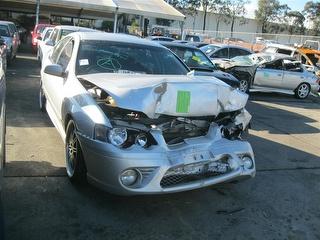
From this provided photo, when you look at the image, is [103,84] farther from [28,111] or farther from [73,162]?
[28,111]

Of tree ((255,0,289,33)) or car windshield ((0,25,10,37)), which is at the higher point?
tree ((255,0,289,33))

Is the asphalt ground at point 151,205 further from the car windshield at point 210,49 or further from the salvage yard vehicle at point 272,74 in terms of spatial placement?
the car windshield at point 210,49

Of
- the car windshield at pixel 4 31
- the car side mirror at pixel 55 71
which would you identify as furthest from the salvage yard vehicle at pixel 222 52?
the car side mirror at pixel 55 71

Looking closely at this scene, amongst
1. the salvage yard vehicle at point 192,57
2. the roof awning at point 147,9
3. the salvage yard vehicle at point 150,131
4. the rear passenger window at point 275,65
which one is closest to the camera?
the salvage yard vehicle at point 150,131

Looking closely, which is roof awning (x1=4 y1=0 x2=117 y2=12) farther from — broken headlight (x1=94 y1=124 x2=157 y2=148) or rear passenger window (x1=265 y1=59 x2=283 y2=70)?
broken headlight (x1=94 y1=124 x2=157 y2=148)

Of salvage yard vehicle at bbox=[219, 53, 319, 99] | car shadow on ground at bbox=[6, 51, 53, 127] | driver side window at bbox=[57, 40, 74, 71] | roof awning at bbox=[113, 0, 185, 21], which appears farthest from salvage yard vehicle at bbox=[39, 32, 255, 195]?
roof awning at bbox=[113, 0, 185, 21]

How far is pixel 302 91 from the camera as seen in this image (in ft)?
55.8

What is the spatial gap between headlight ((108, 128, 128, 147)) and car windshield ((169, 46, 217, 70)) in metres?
6.89

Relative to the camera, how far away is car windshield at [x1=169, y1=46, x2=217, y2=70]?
11310 millimetres

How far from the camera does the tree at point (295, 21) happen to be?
89.3m

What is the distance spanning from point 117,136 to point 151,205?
92cm

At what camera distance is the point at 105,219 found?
448 centimetres

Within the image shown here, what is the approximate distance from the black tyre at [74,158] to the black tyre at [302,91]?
13.2 meters

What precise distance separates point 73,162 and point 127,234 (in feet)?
4.25
